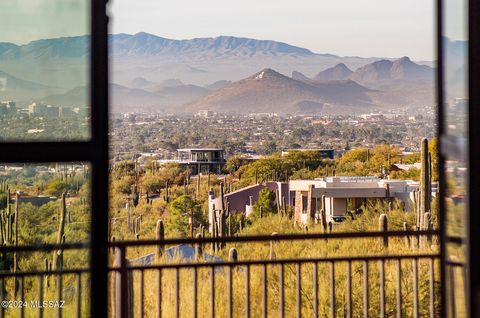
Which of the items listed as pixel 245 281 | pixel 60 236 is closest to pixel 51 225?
pixel 60 236

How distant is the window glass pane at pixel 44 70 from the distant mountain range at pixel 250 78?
15.1 meters

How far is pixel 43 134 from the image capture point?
1096 mm

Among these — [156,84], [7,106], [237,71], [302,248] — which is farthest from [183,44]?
[7,106]

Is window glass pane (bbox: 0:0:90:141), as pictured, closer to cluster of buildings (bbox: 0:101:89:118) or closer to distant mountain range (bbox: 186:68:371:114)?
cluster of buildings (bbox: 0:101:89:118)

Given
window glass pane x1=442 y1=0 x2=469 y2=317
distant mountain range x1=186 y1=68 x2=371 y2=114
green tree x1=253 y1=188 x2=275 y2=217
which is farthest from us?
distant mountain range x1=186 y1=68 x2=371 y2=114

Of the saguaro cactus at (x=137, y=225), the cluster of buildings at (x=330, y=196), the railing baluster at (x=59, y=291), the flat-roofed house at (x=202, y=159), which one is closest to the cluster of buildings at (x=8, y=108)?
the railing baluster at (x=59, y=291)

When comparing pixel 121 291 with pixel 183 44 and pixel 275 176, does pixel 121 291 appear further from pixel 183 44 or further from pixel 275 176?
pixel 183 44

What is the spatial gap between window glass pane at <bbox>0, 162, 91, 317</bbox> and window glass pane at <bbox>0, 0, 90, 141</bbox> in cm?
6

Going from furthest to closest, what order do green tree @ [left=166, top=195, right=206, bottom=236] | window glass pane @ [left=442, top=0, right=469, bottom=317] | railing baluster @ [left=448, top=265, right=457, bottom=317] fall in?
1. green tree @ [left=166, top=195, right=206, bottom=236]
2. railing baluster @ [left=448, top=265, right=457, bottom=317]
3. window glass pane @ [left=442, top=0, right=469, bottom=317]

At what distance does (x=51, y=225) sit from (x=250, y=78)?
18.6 m

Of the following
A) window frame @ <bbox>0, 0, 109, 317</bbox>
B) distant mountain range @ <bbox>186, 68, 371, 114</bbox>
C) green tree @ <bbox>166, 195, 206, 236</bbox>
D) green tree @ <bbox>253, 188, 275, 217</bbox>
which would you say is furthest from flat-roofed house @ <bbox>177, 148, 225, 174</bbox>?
window frame @ <bbox>0, 0, 109, 317</bbox>

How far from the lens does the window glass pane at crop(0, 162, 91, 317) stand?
1080mm

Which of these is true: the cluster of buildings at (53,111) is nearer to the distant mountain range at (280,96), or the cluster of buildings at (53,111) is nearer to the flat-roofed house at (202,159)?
the flat-roofed house at (202,159)

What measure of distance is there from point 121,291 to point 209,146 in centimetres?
1459
